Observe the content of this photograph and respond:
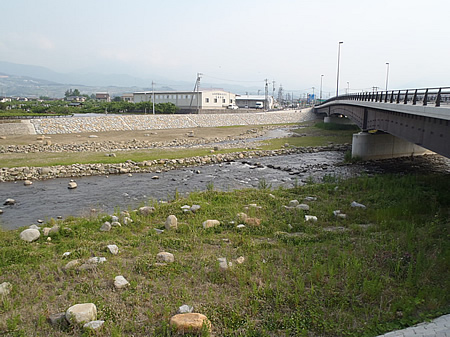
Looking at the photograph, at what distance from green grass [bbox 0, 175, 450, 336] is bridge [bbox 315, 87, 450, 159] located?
5.25 meters

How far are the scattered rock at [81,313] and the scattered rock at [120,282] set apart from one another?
3.27 feet

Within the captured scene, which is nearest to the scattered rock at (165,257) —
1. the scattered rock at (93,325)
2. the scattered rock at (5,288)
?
the scattered rock at (93,325)

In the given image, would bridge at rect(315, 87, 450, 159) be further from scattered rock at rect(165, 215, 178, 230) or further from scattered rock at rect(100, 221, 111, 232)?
scattered rock at rect(100, 221, 111, 232)

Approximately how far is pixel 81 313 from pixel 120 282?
4.66 feet

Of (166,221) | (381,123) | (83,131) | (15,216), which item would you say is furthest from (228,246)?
(83,131)

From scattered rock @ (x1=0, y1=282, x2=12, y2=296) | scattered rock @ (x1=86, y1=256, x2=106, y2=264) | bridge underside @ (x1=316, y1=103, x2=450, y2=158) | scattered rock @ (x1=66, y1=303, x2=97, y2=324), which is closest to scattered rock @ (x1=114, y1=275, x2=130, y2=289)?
scattered rock @ (x1=66, y1=303, x2=97, y2=324)

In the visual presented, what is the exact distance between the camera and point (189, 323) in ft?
21.9

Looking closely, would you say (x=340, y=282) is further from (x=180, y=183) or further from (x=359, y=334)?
(x=180, y=183)

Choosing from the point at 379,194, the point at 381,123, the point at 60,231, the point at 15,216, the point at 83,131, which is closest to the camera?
the point at 60,231

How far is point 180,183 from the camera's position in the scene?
72.1 feet

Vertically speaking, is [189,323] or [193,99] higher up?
[193,99]

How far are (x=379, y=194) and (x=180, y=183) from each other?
450 inches

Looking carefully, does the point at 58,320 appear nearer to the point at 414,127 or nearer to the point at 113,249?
the point at 113,249

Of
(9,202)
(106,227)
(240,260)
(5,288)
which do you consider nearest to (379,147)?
(240,260)
